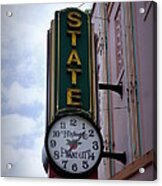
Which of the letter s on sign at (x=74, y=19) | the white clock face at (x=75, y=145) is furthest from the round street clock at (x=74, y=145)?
the letter s on sign at (x=74, y=19)

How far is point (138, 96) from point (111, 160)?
0.14 metres

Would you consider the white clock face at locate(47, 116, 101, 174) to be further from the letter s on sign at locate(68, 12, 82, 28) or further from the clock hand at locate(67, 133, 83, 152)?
the letter s on sign at locate(68, 12, 82, 28)

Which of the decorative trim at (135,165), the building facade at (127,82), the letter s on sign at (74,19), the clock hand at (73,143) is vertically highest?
the letter s on sign at (74,19)

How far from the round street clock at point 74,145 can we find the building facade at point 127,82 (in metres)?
0.02

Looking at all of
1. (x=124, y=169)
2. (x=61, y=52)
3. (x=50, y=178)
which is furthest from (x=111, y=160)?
(x=61, y=52)

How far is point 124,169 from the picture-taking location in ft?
3.36

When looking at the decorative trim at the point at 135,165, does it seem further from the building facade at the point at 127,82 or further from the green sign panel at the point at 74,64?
the green sign panel at the point at 74,64

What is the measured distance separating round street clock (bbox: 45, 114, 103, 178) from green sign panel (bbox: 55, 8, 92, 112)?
0.11 ft

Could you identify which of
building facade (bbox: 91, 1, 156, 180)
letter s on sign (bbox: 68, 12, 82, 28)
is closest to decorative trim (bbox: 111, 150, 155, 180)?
building facade (bbox: 91, 1, 156, 180)

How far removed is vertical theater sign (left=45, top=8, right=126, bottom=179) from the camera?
1044 mm

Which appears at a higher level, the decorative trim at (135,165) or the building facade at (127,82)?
the building facade at (127,82)

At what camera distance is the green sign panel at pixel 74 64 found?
3.44ft

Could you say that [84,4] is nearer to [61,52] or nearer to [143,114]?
[61,52]

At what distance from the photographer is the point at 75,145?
1050mm
